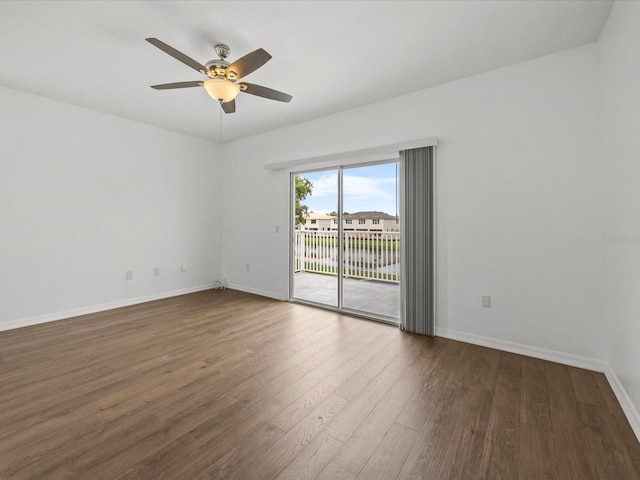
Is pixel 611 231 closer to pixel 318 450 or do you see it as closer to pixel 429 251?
pixel 429 251

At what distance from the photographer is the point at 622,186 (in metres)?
1.93

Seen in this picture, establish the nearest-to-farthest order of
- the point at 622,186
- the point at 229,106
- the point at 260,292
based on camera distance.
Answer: the point at 622,186 < the point at 229,106 < the point at 260,292

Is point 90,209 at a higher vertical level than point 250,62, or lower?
lower

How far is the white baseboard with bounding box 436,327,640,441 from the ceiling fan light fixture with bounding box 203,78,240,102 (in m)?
3.06

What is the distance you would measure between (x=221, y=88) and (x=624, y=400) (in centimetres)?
363

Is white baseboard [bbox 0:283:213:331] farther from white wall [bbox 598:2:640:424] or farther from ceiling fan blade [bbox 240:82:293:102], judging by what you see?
white wall [bbox 598:2:640:424]

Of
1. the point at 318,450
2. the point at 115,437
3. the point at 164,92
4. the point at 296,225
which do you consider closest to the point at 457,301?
the point at 318,450

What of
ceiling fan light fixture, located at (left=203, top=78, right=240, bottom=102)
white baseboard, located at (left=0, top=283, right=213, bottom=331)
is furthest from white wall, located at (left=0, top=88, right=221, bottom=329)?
ceiling fan light fixture, located at (left=203, top=78, right=240, bottom=102)

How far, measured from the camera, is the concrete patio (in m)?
3.89

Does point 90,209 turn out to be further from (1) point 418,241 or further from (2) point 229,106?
(1) point 418,241

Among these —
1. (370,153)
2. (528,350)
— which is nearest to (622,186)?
(528,350)

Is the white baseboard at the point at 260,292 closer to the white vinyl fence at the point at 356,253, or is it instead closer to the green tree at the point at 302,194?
the white vinyl fence at the point at 356,253

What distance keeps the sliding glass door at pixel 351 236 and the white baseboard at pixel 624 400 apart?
5.98ft

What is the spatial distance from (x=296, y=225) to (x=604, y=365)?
3.75 metres
